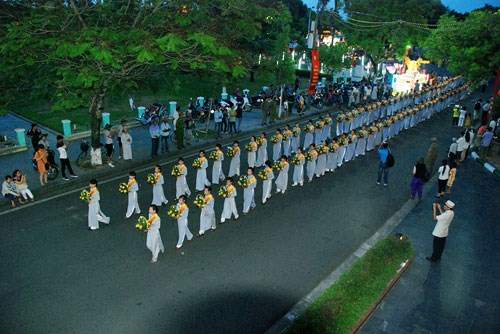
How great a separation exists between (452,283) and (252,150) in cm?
815

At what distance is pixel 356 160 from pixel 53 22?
12.4m

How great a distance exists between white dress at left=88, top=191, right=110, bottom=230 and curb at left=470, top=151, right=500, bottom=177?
1505cm

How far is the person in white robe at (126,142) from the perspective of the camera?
15492mm

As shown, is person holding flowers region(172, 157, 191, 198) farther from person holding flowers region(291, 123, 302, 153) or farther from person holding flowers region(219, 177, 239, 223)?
person holding flowers region(291, 123, 302, 153)

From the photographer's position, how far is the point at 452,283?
9.43m

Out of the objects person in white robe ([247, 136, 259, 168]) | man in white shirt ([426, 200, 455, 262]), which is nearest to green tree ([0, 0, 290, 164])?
person in white robe ([247, 136, 259, 168])

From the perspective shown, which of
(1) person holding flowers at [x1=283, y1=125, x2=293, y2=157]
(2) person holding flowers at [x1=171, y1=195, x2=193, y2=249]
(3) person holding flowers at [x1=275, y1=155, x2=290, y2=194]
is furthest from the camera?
(1) person holding flowers at [x1=283, y1=125, x2=293, y2=157]

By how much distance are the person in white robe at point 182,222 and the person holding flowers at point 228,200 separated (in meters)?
1.33

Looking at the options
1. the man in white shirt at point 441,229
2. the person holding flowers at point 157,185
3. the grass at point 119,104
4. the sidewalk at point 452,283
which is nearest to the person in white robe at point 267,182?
the person holding flowers at point 157,185

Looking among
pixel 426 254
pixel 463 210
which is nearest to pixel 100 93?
pixel 426 254

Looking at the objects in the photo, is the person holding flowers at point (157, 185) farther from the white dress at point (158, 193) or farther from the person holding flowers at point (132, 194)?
the person holding flowers at point (132, 194)

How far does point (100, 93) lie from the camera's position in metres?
14.6

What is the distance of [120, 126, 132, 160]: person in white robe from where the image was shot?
1549cm

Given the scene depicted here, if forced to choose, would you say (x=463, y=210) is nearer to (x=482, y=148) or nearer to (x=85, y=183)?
(x=482, y=148)
